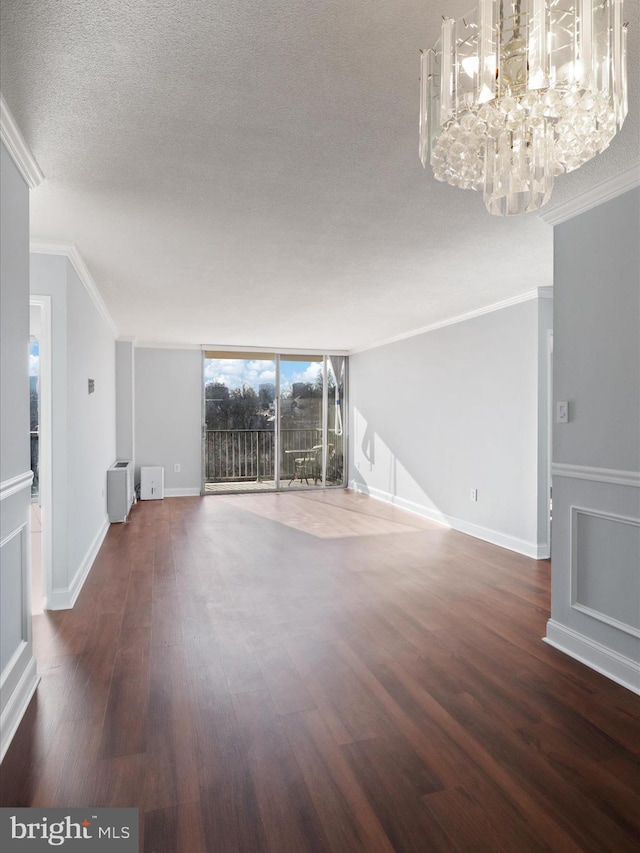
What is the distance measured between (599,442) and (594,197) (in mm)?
1246

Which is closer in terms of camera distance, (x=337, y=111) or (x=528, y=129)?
(x=528, y=129)

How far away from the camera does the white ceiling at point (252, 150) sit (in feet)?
4.85

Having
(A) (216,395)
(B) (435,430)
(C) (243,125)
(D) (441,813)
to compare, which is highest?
(C) (243,125)

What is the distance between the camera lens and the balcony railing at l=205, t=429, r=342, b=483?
8.36 m

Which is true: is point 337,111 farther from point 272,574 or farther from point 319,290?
point 272,574

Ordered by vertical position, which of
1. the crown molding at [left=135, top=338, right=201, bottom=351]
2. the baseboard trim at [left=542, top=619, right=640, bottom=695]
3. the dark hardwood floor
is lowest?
the dark hardwood floor

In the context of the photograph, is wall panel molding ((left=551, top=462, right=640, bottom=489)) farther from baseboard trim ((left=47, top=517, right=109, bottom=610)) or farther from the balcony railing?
the balcony railing

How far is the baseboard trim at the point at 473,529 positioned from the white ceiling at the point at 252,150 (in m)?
2.33

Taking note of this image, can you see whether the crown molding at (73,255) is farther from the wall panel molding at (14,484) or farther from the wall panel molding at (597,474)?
the wall panel molding at (597,474)

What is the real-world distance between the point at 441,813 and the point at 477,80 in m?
2.15

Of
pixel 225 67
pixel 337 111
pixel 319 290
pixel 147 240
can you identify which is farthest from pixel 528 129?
pixel 319 290

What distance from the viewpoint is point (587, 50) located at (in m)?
1.21

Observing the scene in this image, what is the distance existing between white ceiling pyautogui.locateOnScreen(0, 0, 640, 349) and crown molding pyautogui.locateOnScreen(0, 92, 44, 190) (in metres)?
0.04

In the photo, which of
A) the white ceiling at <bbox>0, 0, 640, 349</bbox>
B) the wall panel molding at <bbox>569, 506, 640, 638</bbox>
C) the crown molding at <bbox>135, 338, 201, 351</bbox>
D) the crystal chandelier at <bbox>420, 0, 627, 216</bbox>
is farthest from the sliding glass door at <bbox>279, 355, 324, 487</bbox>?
the crystal chandelier at <bbox>420, 0, 627, 216</bbox>
